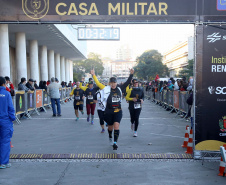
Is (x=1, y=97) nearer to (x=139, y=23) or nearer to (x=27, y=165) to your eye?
(x=27, y=165)

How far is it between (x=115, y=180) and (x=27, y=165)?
2077 millimetres

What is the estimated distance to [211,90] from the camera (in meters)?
7.06

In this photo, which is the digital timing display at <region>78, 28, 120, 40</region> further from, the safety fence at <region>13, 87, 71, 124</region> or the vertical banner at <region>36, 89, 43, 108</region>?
the vertical banner at <region>36, 89, 43, 108</region>

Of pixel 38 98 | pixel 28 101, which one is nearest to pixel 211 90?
pixel 28 101

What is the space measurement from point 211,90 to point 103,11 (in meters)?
3.07

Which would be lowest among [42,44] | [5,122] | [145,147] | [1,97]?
[145,147]

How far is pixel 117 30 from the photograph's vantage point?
877 cm

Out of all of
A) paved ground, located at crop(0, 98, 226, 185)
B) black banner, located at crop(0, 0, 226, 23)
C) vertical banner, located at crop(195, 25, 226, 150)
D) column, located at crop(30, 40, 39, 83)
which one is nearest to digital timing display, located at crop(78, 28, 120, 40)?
black banner, located at crop(0, 0, 226, 23)

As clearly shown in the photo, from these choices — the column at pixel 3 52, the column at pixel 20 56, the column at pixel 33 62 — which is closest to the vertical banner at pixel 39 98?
the column at pixel 3 52

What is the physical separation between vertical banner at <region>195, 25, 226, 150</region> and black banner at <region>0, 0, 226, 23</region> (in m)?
0.62

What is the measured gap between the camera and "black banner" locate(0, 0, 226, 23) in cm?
719

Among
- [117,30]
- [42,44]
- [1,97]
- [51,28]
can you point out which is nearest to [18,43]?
[51,28]

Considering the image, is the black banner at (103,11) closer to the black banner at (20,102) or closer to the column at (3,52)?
the black banner at (20,102)

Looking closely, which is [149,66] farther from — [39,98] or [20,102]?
[20,102]
